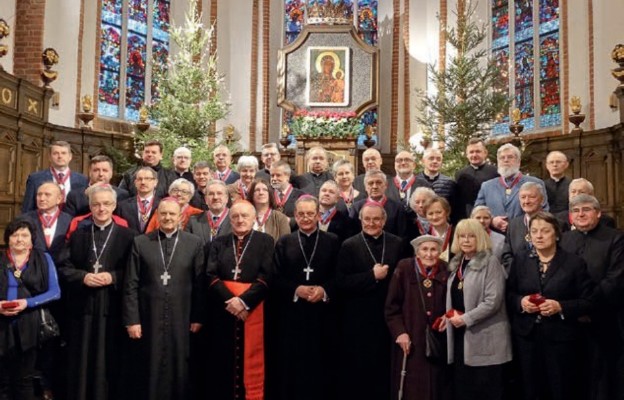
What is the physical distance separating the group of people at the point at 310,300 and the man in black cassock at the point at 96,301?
0.5 inches

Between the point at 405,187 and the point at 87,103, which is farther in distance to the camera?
the point at 87,103

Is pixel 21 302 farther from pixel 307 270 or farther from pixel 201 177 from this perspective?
pixel 201 177

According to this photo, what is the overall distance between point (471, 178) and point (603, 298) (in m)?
2.38

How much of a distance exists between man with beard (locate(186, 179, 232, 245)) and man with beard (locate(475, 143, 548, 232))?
2.21m

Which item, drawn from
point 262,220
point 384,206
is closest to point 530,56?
point 384,206

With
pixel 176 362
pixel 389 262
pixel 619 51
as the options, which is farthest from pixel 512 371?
pixel 619 51

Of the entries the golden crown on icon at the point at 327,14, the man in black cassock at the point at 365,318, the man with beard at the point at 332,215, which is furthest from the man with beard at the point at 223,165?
the golden crown on icon at the point at 327,14

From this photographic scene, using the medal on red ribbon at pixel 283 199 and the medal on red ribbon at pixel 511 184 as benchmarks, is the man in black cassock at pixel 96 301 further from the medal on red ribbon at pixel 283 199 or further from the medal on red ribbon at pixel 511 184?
the medal on red ribbon at pixel 511 184

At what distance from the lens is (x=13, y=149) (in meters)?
9.88

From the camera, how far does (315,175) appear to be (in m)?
6.57

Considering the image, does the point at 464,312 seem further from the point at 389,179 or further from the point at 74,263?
the point at 74,263

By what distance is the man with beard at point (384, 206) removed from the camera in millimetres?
5375

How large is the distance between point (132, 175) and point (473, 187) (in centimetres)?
331

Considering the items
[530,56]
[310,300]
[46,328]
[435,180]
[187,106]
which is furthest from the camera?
[530,56]
